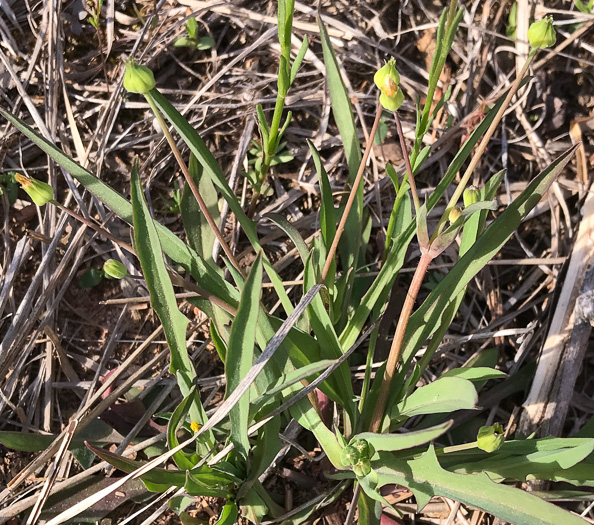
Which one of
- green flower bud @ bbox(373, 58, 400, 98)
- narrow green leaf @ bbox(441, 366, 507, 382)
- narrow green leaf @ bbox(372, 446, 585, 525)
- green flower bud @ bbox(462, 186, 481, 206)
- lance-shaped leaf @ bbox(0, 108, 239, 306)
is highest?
green flower bud @ bbox(373, 58, 400, 98)

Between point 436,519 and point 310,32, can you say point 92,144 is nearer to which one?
point 310,32

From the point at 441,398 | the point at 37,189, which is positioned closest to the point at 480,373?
the point at 441,398

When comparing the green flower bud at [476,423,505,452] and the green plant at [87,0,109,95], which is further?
the green plant at [87,0,109,95]

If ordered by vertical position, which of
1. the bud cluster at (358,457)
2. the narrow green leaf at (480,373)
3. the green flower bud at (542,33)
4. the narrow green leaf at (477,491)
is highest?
the green flower bud at (542,33)

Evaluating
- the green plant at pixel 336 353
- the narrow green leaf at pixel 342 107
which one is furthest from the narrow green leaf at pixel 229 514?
the narrow green leaf at pixel 342 107

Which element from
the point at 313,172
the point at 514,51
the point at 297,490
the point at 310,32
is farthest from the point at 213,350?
the point at 514,51

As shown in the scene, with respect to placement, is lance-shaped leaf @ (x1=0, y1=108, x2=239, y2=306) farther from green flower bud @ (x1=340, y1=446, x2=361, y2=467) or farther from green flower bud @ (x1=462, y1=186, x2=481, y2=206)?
green flower bud @ (x1=462, y1=186, x2=481, y2=206)

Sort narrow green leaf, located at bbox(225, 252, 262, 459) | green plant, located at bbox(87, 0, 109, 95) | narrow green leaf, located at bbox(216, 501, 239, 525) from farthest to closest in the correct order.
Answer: green plant, located at bbox(87, 0, 109, 95), narrow green leaf, located at bbox(216, 501, 239, 525), narrow green leaf, located at bbox(225, 252, 262, 459)

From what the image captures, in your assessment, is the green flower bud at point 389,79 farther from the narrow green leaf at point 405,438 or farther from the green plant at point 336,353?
the narrow green leaf at point 405,438

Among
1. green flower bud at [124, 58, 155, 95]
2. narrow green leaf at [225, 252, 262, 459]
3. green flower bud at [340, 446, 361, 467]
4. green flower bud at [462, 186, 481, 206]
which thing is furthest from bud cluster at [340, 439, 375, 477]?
green flower bud at [124, 58, 155, 95]
